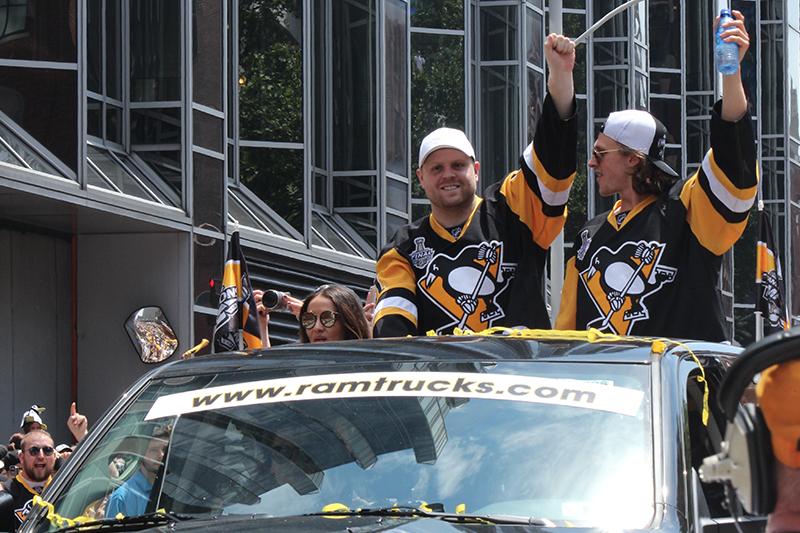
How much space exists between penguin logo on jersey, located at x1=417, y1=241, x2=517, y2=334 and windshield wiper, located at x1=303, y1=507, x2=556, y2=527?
7.74 ft

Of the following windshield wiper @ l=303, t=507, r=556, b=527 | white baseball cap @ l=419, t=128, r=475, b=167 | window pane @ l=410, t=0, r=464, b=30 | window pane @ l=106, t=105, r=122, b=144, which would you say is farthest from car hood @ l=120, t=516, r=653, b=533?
window pane @ l=410, t=0, r=464, b=30

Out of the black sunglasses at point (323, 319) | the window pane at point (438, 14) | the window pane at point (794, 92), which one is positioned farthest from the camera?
the window pane at point (794, 92)

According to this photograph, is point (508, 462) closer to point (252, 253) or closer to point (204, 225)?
point (204, 225)

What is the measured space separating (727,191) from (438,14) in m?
20.6

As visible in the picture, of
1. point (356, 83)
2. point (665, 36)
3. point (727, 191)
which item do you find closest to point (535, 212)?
point (727, 191)

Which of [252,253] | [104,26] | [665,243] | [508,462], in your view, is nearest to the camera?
[508,462]

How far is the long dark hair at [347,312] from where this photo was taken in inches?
261

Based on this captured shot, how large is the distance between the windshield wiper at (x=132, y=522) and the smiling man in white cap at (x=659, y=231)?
246 centimetres

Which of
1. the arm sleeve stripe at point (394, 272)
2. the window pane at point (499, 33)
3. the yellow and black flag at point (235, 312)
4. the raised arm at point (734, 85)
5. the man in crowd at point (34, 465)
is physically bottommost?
the man in crowd at point (34, 465)

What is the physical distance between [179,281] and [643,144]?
40.4 feet

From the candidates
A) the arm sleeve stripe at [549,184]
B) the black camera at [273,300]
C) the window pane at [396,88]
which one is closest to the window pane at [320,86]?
the window pane at [396,88]

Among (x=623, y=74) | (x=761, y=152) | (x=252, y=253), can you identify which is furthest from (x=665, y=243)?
(x=761, y=152)

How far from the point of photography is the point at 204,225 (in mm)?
18328

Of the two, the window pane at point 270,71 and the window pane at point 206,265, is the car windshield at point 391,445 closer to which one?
the window pane at point 206,265
